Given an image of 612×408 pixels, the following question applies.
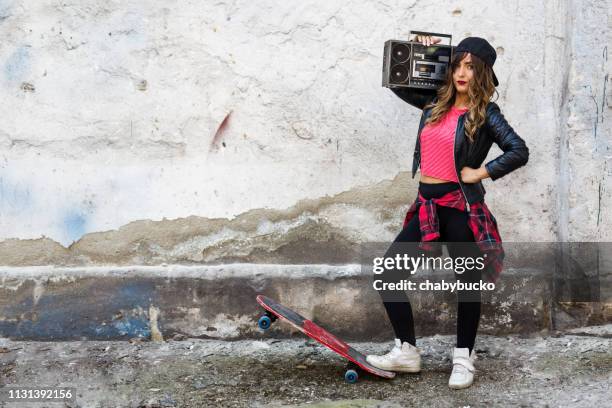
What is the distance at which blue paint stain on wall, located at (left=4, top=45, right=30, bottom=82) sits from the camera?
4.22 meters

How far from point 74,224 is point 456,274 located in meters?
2.11

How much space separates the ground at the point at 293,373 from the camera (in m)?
3.62

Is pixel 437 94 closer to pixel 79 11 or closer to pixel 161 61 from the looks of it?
pixel 161 61

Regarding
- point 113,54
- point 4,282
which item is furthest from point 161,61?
point 4,282

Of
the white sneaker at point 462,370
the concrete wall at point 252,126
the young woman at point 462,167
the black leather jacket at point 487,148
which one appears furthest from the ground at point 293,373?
the black leather jacket at point 487,148

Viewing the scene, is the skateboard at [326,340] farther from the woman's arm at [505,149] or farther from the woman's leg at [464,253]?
the woman's arm at [505,149]

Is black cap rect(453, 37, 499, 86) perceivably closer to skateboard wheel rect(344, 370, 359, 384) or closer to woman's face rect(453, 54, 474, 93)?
woman's face rect(453, 54, 474, 93)

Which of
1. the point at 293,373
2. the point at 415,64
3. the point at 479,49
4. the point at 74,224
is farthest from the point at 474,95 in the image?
the point at 74,224

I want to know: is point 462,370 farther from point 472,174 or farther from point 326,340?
point 472,174

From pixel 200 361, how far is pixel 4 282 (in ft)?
3.94

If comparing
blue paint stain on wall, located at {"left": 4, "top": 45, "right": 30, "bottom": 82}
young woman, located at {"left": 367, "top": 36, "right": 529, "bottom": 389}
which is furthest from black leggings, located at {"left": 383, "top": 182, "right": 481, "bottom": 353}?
blue paint stain on wall, located at {"left": 4, "top": 45, "right": 30, "bottom": 82}

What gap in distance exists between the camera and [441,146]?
3.61 meters

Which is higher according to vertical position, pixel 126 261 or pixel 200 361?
pixel 126 261

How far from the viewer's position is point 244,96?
14.1 ft
